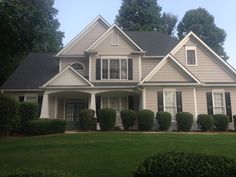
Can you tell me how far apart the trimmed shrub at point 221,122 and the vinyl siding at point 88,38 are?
11128mm

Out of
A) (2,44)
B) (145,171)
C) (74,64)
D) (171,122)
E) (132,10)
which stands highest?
(132,10)

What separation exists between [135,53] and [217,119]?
7.38m

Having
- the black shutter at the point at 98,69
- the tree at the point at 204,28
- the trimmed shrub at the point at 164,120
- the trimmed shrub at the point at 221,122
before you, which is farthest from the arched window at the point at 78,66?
the tree at the point at 204,28

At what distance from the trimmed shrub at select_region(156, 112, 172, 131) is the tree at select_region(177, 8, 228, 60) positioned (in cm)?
2511

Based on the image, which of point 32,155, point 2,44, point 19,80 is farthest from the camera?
point 19,80

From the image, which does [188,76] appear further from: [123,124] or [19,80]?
[19,80]

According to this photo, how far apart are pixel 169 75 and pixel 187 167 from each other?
52.1ft

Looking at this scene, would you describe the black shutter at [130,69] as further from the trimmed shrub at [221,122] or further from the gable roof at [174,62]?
the trimmed shrub at [221,122]

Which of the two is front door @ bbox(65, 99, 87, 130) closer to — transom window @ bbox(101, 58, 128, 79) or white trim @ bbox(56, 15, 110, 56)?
transom window @ bbox(101, 58, 128, 79)

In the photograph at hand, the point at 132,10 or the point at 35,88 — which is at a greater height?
the point at 132,10

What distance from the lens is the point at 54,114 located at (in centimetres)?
2500

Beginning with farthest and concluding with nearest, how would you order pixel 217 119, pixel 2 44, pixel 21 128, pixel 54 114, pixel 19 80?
pixel 19 80 < pixel 54 114 < pixel 217 119 < pixel 21 128 < pixel 2 44

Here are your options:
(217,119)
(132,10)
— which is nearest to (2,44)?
(217,119)

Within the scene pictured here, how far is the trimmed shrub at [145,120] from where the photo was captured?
21.7 metres
